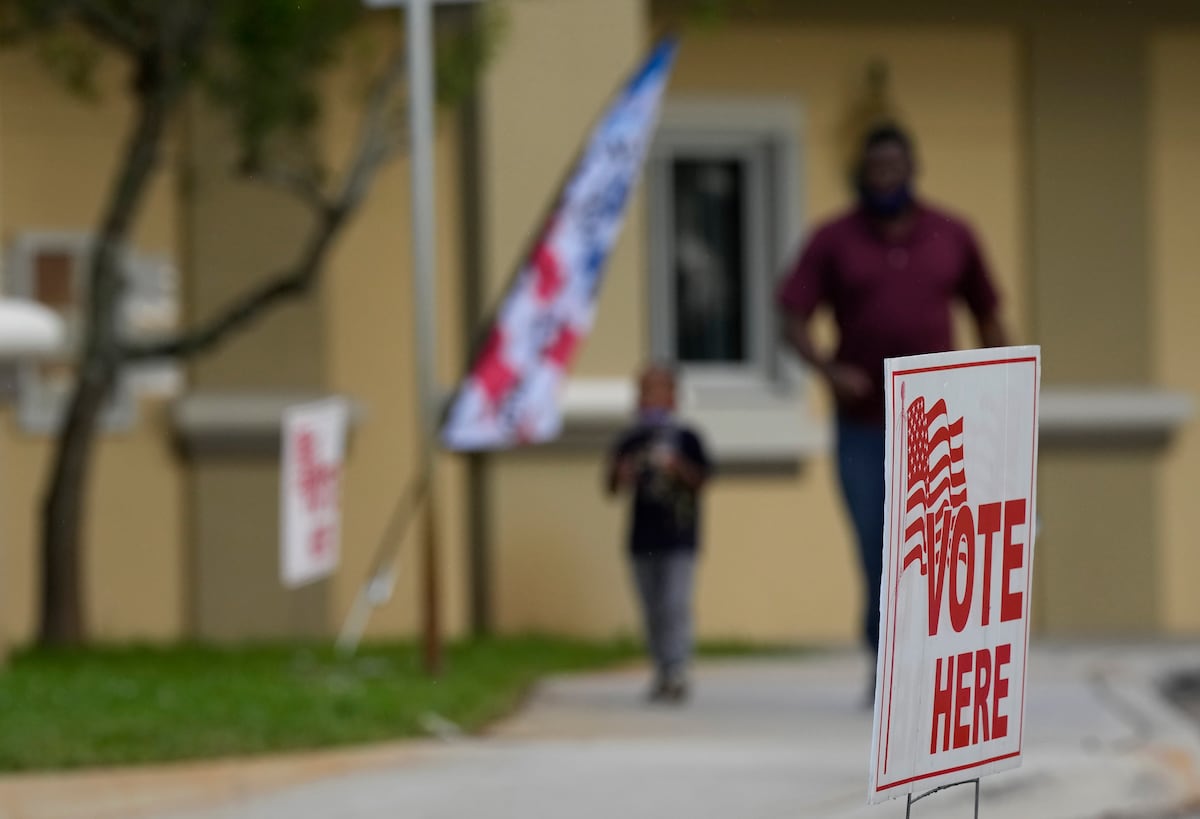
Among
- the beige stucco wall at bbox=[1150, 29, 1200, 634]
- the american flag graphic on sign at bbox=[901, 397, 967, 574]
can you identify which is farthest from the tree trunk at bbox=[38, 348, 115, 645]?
the american flag graphic on sign at bbox=[901, 397, 967, 574]

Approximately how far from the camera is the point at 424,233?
8.93 meters

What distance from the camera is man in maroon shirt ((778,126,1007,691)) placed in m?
8.10

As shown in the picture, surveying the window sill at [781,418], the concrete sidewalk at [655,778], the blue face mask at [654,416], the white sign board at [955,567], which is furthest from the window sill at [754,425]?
the white sign board at [955,567]

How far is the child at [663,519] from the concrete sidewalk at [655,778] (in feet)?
1.78

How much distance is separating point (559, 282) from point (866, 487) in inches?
72.1

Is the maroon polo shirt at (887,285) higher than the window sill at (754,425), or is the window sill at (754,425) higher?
the maroon polo shirt at (887,285)

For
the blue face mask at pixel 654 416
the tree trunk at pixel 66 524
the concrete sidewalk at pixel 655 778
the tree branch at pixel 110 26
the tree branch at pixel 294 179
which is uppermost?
the tree branch at pixel 110 26

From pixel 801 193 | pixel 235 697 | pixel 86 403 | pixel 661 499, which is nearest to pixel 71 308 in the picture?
→ pixel 86 403

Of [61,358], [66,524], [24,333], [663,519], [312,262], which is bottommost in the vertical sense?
[66,524]

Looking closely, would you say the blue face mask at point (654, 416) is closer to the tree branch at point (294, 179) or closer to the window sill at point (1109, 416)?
the tree branch at point (294, 179)

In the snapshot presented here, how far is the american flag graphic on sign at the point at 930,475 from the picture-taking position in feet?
13.2

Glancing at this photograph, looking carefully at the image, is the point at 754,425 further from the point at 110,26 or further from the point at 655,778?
the point at 655,778

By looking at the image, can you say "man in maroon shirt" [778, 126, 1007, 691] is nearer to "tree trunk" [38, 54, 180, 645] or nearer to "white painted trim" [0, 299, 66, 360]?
"white painted trim" [0, 299, 66, 360]

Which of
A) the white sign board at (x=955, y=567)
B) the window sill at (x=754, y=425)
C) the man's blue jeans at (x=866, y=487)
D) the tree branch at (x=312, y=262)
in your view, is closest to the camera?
the white sign board at (x=955, y=567)
